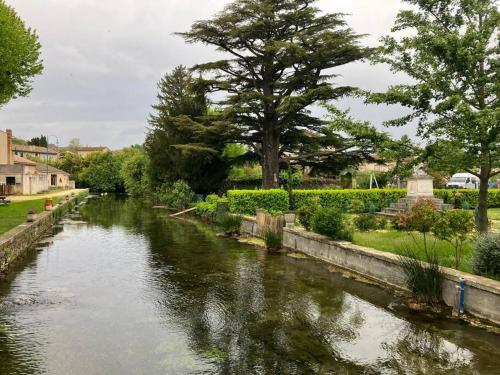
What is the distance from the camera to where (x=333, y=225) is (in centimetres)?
1388

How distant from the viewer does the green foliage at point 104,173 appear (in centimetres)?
7812

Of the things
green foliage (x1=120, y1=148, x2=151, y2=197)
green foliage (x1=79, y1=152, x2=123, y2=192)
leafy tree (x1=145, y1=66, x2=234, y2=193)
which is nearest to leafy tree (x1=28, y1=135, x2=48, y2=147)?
green foliage (x1=79, y1=152, x2=123, y2=192)

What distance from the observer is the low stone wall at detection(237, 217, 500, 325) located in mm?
7910

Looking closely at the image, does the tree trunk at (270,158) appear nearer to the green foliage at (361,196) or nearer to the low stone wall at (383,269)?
the green foliage at (361,196)

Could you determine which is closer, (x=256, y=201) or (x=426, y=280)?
(x=426, y=280)

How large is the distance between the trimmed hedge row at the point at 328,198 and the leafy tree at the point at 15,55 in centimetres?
1330

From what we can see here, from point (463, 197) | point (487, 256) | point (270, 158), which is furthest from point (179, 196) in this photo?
point (487, 256)

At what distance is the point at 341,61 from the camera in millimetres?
27797

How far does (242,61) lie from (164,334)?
2555 centimetres

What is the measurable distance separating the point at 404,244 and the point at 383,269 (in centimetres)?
185

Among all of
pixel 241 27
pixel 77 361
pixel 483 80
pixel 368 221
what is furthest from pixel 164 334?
pixel 241 27

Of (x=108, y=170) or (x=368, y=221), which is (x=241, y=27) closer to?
(x=368, y=221)

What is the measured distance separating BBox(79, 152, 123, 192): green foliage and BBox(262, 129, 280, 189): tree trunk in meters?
52.1

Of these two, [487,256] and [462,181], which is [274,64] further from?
[462,181]
